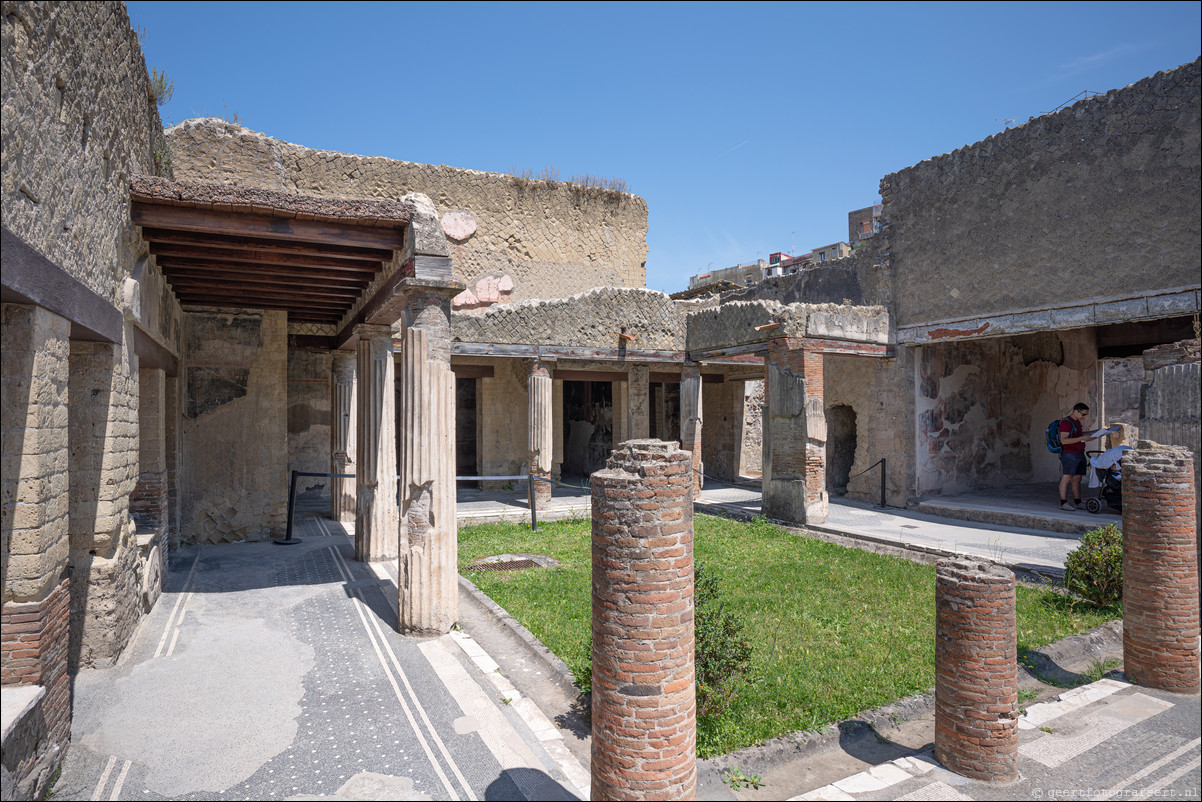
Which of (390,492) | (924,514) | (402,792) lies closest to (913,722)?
(402,792)

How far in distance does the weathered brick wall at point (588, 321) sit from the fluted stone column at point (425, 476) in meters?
6.07

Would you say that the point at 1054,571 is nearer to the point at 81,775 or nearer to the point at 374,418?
the point at 374,418

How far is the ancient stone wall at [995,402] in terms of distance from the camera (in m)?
12.6

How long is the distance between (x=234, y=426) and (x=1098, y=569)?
1050 cm

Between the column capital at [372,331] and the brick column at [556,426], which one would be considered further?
the brick column at [556,426]

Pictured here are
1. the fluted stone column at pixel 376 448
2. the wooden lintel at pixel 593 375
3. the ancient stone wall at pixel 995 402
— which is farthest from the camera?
the wooden lintel at pixel 593 375

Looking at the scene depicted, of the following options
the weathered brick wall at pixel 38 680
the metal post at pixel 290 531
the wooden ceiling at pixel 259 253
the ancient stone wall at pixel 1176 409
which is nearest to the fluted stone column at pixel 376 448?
the wooden ceiling at pixel 259 253

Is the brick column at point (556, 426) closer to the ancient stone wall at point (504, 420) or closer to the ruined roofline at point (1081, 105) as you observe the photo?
the ancient stone wall at point (504, 420)

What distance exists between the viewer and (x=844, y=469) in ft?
48.1

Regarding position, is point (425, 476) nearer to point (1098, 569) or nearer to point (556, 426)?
point (1098, 569)

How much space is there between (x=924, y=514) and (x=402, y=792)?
10.8 metres

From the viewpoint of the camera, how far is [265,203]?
17.7ft

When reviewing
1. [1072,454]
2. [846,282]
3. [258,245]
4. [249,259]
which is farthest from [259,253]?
[1072,454]

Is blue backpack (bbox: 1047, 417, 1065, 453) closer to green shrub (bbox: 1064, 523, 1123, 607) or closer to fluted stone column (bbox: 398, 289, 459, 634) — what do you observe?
green shrub (bbox: 1064, 523, 1123, 607)
